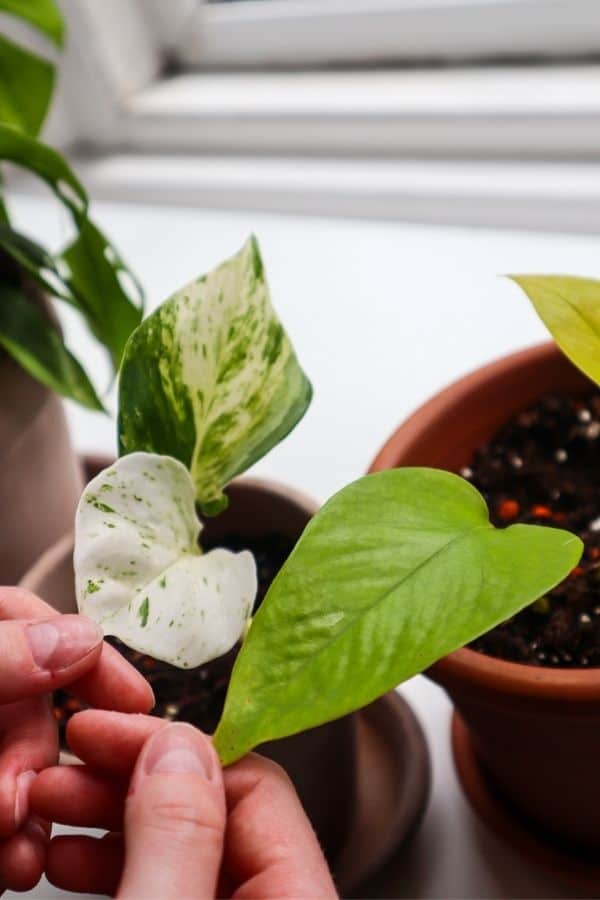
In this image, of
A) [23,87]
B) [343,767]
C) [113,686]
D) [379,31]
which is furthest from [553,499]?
[379,31]

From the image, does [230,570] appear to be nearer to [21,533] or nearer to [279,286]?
[21,533]

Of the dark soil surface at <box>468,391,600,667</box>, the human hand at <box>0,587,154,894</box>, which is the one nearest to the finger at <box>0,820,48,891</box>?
the human hand at <box>0,587,154,894</box>

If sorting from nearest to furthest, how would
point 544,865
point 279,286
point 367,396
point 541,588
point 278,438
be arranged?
1. point 541,588
2. point 278,438
3. point 544,865
4. point 367,396
5. point 279,286

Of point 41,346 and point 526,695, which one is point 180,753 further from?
point 41,346

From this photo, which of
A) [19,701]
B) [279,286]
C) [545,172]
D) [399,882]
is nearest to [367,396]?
[279,286]

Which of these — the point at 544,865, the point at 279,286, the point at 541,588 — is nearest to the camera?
the point at 541,588

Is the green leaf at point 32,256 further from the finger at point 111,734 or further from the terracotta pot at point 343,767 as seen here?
the finger at point 111,734

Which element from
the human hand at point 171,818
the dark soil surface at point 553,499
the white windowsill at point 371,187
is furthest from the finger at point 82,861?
the white windowsill at point 371,187
